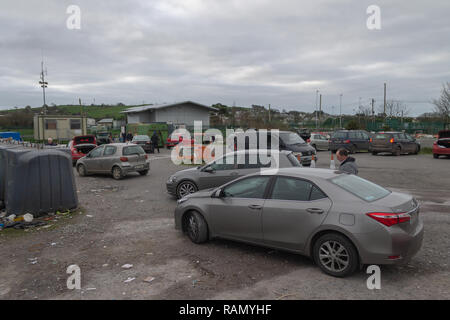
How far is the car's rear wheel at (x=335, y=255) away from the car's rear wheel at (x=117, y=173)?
36.5ft

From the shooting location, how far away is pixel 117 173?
48.7 ft

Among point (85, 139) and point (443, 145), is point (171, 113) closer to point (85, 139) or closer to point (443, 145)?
point (85, 139)

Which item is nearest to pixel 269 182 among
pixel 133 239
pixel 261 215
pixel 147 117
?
pixel 261 215

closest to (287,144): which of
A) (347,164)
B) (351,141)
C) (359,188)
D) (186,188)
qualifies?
(186,188)

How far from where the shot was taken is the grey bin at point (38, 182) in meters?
8.17

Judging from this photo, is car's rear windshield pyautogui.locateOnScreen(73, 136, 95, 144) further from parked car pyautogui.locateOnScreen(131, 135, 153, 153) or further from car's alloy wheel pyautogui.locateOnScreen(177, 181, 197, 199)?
car's alloy wheel pyautogui.locateOnScreen(177, 181, 197, 199)

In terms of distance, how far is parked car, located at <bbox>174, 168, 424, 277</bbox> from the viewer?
4676 millimetres

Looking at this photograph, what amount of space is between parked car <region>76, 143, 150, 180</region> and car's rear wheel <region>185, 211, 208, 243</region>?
874cm

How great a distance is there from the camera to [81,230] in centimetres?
769

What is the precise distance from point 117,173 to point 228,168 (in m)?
6.97

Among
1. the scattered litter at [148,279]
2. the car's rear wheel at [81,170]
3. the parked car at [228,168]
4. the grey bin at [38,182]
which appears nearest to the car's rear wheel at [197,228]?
the scattered litter at [148,279]

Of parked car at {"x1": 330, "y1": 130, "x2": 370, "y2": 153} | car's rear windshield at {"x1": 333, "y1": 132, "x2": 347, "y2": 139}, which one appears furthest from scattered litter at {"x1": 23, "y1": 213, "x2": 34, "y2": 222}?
car's rear windshield at {"x1": 333, "y1": 132, "x2": 347, "y2": 139}
